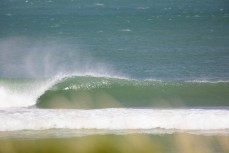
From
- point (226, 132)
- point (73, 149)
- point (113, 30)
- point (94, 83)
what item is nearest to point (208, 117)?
point (226, 132)

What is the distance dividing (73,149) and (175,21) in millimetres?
30266

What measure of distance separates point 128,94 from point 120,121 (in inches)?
220

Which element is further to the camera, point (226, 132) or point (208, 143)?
point (226, 132)

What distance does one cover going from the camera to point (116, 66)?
82.3 ft

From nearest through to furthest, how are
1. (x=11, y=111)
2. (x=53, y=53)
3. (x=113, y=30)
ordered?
(x=11, y=111)
(x=53, y=53)
(x=113, y=30)

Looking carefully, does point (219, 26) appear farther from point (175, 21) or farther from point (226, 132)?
point (226, 132)

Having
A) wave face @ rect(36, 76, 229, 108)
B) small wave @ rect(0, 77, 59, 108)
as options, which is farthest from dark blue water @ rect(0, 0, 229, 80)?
small wave @ rect(0, 77, 59, 108)

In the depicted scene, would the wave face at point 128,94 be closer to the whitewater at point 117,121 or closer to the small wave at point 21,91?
the small wave at point 21,91

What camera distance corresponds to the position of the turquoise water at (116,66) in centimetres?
1255

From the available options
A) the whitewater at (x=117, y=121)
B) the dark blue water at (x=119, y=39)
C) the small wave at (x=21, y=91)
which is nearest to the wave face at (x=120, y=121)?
the whitewater at (x=117, y=121)

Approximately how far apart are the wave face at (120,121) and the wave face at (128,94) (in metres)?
3.22

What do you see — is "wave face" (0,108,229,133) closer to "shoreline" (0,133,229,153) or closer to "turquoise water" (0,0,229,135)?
"turquoise water" (0,0,229,135)

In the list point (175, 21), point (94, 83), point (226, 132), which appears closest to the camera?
point (226, 132)

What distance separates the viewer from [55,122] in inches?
484
